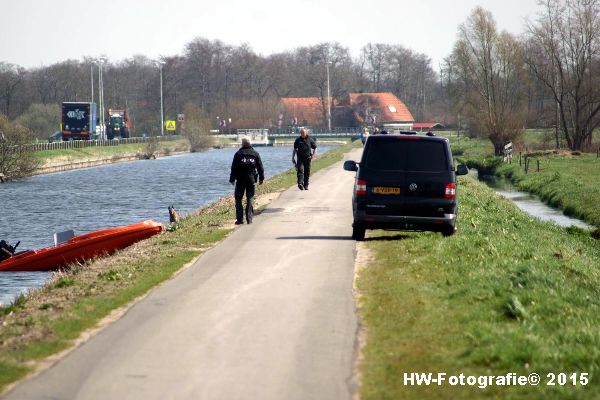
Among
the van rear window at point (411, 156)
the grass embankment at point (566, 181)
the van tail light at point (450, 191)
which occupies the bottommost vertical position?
the grass embankment at point (566, 181)

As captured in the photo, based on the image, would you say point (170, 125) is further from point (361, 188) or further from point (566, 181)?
point (361, 188)

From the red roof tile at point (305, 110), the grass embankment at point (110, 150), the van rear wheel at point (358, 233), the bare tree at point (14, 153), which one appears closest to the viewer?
the van rear wheel at point (358, 233)

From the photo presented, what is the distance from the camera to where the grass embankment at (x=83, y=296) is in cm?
1046

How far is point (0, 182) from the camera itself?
65.8 meters

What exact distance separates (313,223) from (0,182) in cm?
4640

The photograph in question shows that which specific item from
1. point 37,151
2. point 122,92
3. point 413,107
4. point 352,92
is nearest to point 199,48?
point 122,92

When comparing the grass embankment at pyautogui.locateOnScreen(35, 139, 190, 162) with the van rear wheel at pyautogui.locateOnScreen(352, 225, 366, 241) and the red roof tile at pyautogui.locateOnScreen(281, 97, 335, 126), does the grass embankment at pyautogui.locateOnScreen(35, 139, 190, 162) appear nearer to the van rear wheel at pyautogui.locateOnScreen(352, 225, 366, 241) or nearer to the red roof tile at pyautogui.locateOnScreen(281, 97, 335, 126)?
the red roof tile at pyautogui.locateOnScreen(281, 97, 335, 126)

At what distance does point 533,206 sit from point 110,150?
66.3 m

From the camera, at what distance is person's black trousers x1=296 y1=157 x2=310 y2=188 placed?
31303 mm

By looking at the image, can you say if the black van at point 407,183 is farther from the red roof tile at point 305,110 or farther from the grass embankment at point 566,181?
the red roof tile at point 305,110

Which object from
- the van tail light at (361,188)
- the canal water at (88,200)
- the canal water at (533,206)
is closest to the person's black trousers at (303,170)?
the canal water at (88,200)

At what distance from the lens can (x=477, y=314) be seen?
38.0 ft

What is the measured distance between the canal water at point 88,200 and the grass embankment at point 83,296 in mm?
2863

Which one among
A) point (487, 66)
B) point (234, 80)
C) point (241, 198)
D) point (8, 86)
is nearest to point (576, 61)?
point (487, 66)
